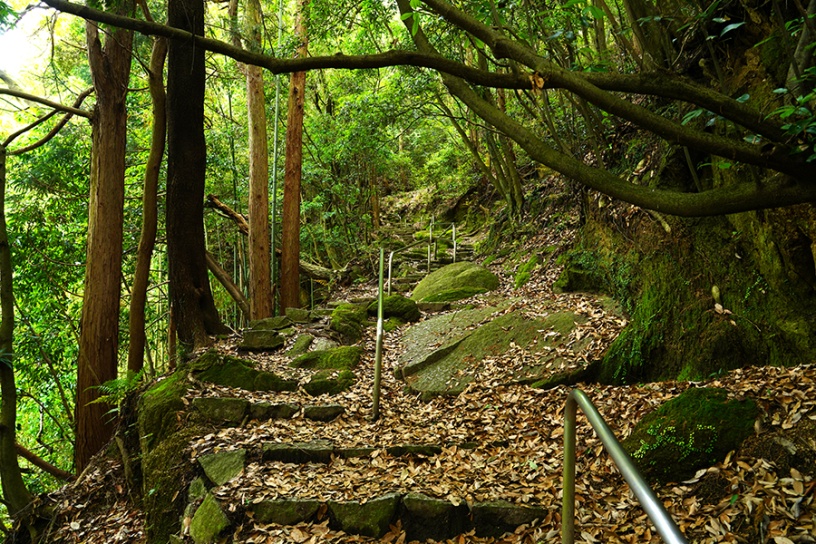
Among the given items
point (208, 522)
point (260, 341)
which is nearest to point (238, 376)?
point (260, 341)

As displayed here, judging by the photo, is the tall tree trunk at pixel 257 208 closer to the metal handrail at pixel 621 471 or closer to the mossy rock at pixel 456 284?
the mossy rock at pixel 456 284

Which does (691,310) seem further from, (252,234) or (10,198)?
(10,198)

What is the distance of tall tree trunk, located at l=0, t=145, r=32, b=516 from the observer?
4977 millimetres

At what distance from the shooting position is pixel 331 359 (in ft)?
20.7

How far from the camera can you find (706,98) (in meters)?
2.59

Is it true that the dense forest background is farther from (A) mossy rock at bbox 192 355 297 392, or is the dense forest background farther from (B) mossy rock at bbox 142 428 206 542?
(B) mossy rock at bbox 142 428 206 542

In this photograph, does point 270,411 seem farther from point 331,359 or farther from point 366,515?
point 366,515

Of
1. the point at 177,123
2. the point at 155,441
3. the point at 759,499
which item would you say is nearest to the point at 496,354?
the point at 759,499

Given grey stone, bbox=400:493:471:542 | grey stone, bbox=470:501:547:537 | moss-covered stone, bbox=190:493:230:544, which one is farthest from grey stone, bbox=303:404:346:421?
grey stone, bbox=470:501:547:537

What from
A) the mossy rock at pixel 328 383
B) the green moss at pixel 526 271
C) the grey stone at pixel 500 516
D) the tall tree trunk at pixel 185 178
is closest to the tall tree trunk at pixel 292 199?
the tall tree trunk at pixel 185 178

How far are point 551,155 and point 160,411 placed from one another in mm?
4215

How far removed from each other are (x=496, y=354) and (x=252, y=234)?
200 inches

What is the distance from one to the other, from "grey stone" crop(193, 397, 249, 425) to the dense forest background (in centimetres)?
154

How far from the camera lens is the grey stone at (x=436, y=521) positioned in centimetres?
307
